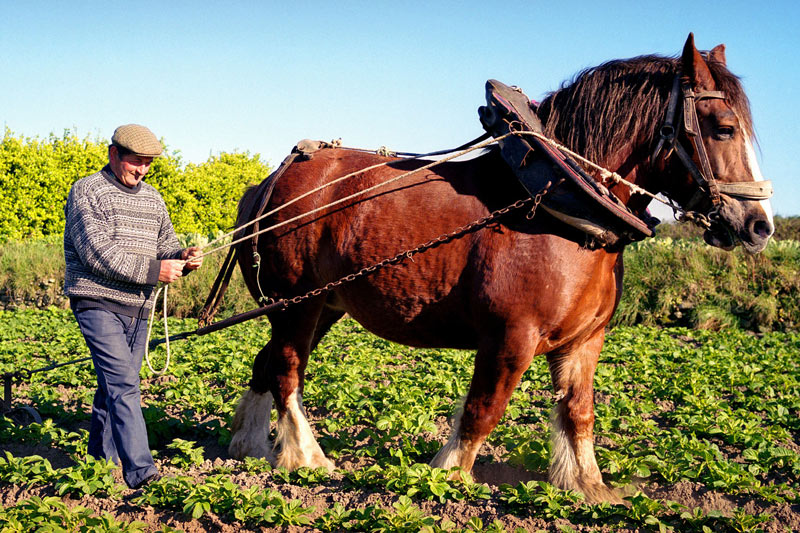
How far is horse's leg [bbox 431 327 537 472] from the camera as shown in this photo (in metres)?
3.35

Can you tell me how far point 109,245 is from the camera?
3.47m

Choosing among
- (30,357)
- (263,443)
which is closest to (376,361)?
(263,443)

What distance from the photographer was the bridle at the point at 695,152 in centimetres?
309

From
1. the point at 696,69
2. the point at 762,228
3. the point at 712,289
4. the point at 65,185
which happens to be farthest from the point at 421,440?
the point at 65,185

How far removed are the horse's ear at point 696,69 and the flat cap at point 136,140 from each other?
2.72m

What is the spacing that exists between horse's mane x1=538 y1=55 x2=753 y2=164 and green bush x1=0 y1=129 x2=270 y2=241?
14.4 meters

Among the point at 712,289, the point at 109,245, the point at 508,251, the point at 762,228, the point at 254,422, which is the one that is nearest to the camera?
the point at 762,228

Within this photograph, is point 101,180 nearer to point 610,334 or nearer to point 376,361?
point 376,361

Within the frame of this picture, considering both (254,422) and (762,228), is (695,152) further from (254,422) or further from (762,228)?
(254,422)

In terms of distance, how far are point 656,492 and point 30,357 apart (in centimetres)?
663

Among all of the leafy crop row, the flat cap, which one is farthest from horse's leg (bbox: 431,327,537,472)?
the flat cap

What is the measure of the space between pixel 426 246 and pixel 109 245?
1.65m

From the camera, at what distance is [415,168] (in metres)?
3.98

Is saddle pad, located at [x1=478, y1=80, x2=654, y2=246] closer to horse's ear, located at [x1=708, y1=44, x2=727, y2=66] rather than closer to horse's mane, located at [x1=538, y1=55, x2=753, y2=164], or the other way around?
horse's mane, located at [x1=538, y1=55, x2=753, y2=164]
